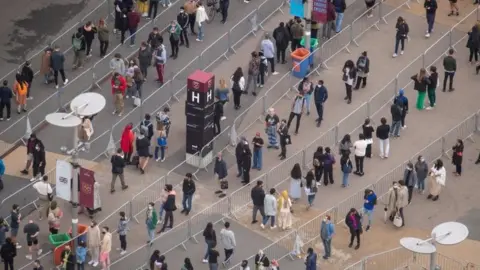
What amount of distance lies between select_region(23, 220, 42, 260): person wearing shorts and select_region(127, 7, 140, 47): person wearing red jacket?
11.1 meters

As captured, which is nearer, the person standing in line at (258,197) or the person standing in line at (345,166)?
the person standing in line at (258,197)

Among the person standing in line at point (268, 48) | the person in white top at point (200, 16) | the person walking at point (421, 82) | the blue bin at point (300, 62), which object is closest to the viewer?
the person walking at point (421, 82)

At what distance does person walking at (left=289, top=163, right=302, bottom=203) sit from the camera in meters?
51.1

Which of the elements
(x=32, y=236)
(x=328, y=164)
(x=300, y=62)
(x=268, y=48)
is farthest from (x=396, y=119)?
(x=32, y=236)

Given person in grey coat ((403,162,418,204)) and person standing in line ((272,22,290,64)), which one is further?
person standing in line ((272,22,290,64))

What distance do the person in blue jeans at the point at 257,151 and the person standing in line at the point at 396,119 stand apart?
443 cm

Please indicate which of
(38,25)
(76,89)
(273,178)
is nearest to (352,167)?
(273,178)

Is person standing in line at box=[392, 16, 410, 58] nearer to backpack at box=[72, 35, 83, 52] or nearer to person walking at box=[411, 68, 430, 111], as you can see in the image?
person walking at box=[411, 68, 430, 111]

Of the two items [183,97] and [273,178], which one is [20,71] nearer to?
[183,97]

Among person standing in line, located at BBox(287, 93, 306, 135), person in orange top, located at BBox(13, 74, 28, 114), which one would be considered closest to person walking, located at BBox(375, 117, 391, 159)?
person standing in line, located at BBox(287, 93, 306, 135)

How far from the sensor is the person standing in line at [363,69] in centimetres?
5591

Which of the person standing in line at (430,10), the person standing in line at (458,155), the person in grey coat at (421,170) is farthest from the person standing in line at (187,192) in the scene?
the person standing in line at (430,10)

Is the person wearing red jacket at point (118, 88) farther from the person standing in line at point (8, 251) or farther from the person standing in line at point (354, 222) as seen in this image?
the person standing in line at point (354, 222)

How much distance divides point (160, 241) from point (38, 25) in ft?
45.8
